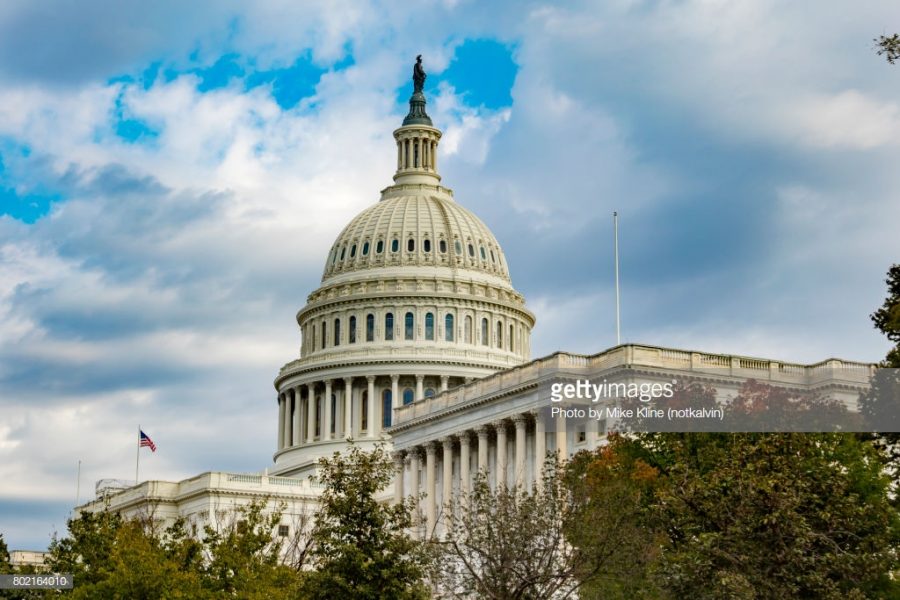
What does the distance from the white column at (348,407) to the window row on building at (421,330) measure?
5577 mm

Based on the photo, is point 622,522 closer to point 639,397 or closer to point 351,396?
point 639,397

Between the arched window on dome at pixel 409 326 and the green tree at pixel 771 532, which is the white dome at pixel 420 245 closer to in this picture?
the arched window on dome at pixel 409 326

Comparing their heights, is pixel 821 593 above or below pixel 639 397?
below

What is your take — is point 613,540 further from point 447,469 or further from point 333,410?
point 333,410

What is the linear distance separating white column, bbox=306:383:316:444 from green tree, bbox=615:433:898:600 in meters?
131

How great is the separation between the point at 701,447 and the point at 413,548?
2064 centimetres

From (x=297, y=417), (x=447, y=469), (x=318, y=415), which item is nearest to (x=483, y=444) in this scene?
(x=447, y=469)

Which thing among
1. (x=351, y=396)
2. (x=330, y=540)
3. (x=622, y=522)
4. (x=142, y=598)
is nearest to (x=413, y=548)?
(x=330, y=540)

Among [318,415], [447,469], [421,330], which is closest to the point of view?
[447,469]

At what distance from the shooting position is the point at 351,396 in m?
189

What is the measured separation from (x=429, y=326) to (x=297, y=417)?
735 inches

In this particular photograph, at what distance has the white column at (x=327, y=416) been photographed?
7416 inches

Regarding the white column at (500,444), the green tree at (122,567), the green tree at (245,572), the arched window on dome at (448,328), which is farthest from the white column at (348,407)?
the green tree at (245,572)

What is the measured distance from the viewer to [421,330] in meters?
191
